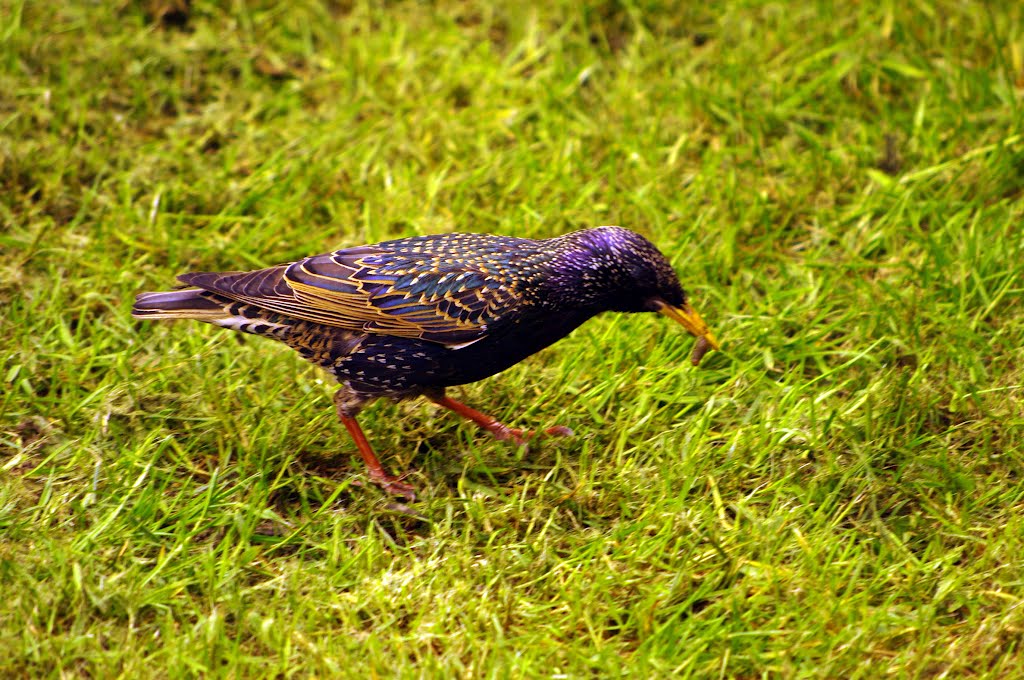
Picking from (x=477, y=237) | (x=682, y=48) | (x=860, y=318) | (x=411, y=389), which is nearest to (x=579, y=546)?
(x=411, y=389)

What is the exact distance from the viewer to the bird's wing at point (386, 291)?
4586 mm

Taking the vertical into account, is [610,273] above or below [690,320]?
above

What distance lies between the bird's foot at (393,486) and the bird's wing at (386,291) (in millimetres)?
578

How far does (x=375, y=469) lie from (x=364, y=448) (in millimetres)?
111

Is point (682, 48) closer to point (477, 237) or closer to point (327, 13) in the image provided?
point (327, 13)

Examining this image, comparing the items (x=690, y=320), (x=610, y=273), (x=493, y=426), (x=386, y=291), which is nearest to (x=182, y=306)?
(x=386, y=291)

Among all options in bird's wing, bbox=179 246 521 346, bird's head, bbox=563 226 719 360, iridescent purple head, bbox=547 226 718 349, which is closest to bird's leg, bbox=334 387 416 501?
bird's wing, bbox=179 246 521 346

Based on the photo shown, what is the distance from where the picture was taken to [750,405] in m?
5.04

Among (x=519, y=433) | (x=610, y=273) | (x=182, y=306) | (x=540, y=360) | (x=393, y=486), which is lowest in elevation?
(x=393, y=486)

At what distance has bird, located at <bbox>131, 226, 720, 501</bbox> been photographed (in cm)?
461

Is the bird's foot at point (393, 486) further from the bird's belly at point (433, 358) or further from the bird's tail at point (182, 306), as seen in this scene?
the bird's tail at point (182, 306)

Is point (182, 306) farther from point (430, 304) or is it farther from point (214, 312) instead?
point (430, 304)

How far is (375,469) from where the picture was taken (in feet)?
15.5

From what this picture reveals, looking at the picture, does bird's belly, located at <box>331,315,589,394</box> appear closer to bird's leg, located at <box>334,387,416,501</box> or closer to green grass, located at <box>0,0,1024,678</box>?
bird's leg, located at <box>334,387,416,501</box>
